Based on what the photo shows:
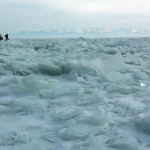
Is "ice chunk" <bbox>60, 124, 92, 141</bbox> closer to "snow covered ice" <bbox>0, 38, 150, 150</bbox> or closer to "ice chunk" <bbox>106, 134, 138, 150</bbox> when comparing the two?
"snow covered ice" <bbox>0, 38, 150, 150</bbox>

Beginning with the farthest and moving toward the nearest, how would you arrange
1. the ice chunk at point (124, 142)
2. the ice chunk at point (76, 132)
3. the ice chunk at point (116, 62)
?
the ice chunk at point (116, 62), the ice chunk at point (76, 132), the ice chunk at point (124, 142)

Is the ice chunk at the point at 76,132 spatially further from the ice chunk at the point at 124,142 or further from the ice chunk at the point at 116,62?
the ice chunk at the point at 116,62

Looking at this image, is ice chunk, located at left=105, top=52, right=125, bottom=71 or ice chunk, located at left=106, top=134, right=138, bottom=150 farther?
ice chunk, located at left=105, top=52, right=125, bottom=71

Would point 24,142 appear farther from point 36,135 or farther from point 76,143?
point 76,143

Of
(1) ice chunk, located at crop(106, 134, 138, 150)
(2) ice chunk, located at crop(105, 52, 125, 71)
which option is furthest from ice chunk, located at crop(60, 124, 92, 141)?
(2) ice chunk, located at crop(105, 52, 125, 71)

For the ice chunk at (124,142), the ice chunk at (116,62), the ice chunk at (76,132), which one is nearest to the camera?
the ice chunk at (124,142)

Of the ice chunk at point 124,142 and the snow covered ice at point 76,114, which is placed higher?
the ice chunk at point 124,142

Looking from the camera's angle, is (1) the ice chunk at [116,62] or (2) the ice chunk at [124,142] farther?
(1) the ice chunk at [116,62]

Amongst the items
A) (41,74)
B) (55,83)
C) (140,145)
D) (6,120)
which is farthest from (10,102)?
(41,74)

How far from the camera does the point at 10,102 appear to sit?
333cm

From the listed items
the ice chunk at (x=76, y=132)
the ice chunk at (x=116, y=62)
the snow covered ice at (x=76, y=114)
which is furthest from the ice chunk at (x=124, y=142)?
the ice chunk at (x=116, y=62)

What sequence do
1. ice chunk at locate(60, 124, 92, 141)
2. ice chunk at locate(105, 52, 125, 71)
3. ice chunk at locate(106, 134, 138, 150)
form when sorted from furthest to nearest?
1. ice chunk at locate(105, 52, 125, 71)
2. ice chunk at locate(60, 124, 92, 141)
3. ice chunk at locate(106, 134, 138, 150)

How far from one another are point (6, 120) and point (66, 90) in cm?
132

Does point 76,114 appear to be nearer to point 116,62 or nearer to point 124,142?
point 124,142
